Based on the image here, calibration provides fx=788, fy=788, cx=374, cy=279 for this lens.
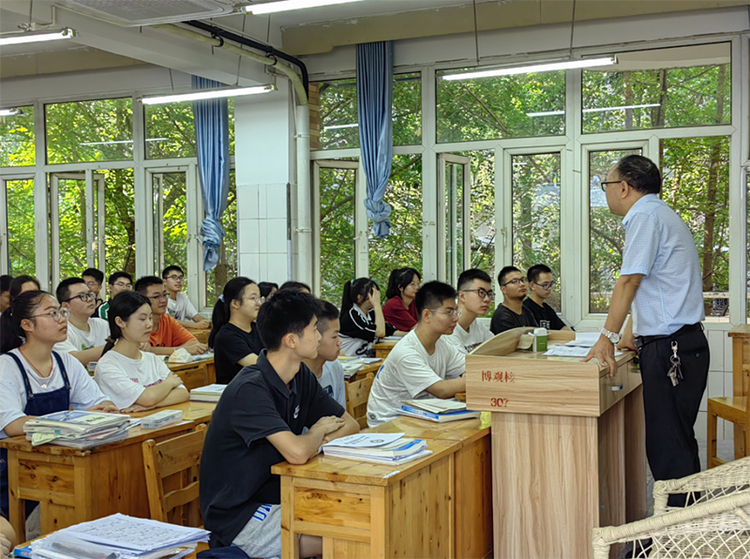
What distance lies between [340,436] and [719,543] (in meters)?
1.31

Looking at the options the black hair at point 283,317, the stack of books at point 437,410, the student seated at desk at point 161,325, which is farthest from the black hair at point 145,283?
the black hair at point 283,317

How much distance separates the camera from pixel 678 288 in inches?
129

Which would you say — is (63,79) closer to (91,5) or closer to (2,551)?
(91,5)

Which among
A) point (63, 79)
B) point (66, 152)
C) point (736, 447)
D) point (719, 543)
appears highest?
point (63, 79)

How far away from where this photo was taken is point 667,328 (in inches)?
128

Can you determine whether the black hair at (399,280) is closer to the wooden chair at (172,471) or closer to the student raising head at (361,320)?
the student raising head at (361,320)

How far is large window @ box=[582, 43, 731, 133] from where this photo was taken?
6.89 m

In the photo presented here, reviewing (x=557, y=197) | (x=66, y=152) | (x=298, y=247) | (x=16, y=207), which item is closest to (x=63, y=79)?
(x=66, y=152)

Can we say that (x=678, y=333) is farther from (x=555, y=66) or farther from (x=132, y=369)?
(x=555, y=66)

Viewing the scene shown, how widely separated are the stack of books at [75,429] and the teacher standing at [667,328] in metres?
2.03

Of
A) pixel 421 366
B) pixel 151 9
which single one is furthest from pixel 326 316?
pixel 151 9

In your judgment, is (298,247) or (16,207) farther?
(16,207)

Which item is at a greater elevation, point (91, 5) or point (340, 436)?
point (91, 5)

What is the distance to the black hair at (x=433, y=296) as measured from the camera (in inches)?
150
